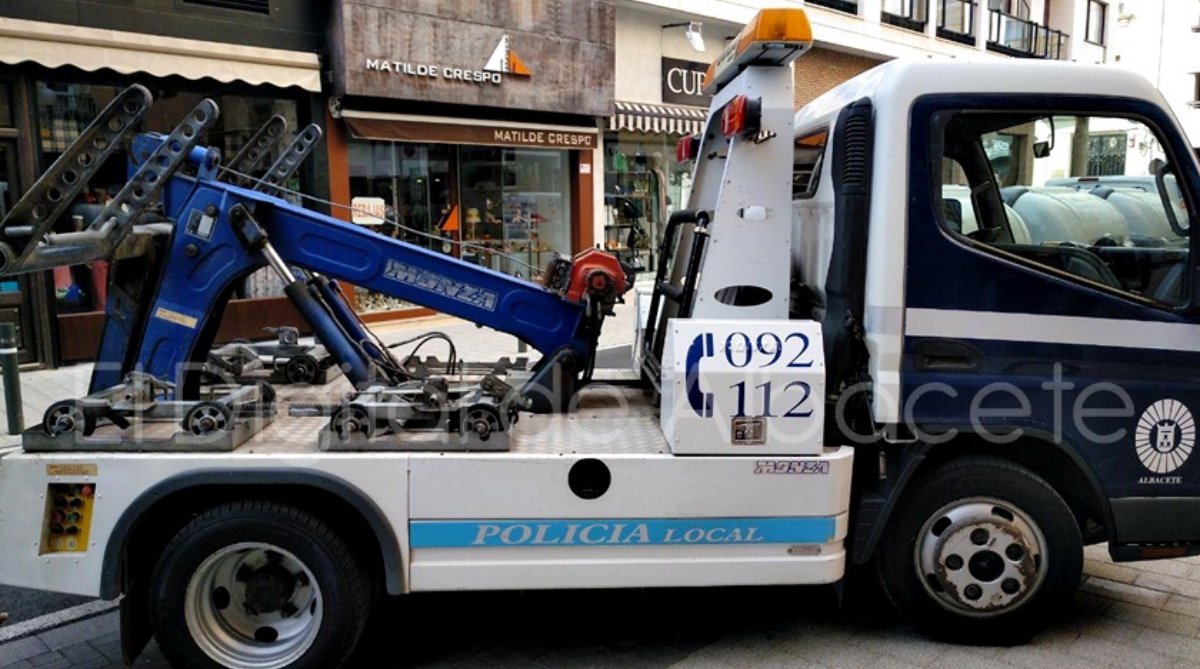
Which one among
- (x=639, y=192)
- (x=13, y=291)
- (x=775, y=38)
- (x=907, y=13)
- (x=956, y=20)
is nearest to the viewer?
(x=775, y=38)

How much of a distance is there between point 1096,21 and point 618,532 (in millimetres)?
35783

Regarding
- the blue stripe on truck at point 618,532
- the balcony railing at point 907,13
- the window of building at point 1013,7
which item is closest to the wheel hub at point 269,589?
the blue stripe on truck at point 618,532

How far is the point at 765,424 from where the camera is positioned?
3.89 m

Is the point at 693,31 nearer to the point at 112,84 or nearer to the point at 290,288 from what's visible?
the point at 112,84

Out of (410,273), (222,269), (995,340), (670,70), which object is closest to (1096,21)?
(670,70)

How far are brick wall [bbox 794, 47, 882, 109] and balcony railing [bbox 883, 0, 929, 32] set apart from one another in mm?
1468

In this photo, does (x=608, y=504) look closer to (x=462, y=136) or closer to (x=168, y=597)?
(x=168, y=597)

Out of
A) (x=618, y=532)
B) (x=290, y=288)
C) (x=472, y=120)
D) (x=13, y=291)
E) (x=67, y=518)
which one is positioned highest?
(x=472, y=120)

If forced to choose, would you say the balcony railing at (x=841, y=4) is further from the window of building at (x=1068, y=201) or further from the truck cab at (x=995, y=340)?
the truck cab at (x=995, y=340)

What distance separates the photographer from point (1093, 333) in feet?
13.3

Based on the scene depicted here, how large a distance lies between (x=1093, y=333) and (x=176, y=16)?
11.2 m

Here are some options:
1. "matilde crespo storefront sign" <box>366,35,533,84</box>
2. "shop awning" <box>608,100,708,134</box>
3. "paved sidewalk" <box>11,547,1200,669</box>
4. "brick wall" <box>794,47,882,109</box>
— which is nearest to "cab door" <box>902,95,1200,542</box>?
"paved sidewalk" <box>11,547,1200,669</box>

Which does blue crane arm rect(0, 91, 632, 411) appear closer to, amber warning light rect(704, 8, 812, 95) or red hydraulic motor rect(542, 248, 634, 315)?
red hydraulic motor rect(542, 248, 634, 315)

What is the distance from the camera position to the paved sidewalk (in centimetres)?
414
